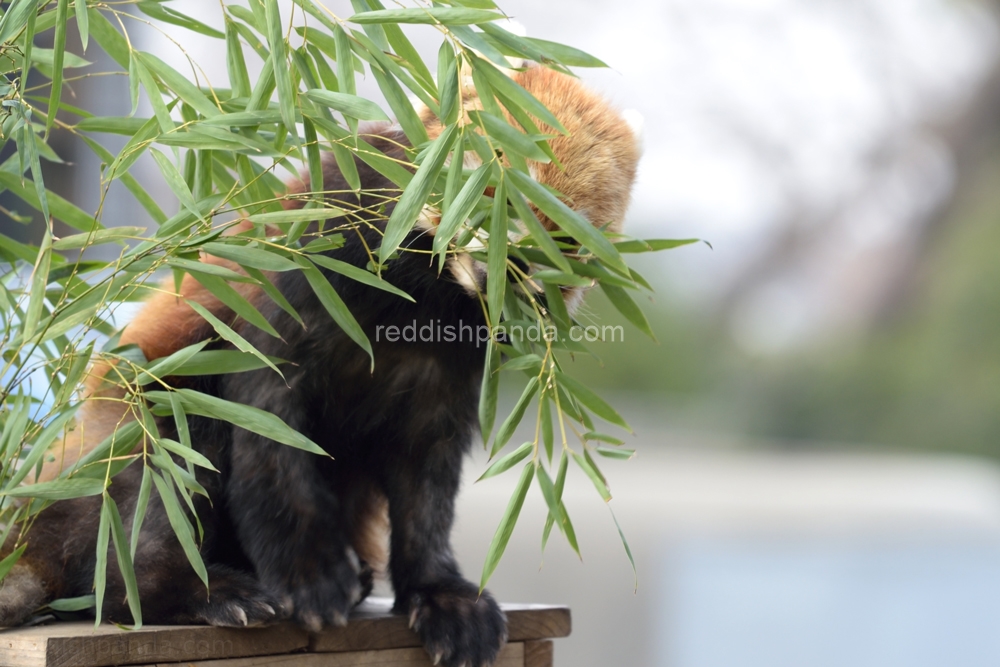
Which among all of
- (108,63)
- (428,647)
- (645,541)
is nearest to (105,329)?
(428,647)

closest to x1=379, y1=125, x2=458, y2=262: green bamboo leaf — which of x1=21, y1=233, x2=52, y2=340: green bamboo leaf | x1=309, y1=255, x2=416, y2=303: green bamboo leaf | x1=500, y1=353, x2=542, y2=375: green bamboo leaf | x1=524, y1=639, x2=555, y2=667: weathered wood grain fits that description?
x1=309, y1=255, x2=416, y2=303: green bamboo leaf

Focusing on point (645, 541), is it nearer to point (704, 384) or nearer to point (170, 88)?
point (704, 384)

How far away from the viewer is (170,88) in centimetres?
101

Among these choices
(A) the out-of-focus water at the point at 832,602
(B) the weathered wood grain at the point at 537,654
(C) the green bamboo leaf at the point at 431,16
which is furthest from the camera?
(A) the out-of-focus water at the point at 832,602

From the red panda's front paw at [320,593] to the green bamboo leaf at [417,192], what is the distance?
50 cm

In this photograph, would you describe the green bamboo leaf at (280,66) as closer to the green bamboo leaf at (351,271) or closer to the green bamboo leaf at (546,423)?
the green bamboo leaf at (351,271)

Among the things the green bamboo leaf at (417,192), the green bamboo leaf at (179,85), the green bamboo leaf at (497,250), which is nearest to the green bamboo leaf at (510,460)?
the green bamboo leaf at (497,250)

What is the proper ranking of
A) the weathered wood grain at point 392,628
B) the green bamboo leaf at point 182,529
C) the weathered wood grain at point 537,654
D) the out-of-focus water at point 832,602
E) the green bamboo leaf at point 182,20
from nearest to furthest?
1. the green bamboo leaf at point 182,529
2. the green bamboo leaf at point 182,20
3. the weathered wood grain at point 392,628
4. the weathered wood grain at point 537,654
5. the out-of-focus water at point 832,602

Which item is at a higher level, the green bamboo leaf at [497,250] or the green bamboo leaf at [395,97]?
the green bamboo leaf at [395,97]

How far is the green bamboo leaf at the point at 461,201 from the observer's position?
874 mm

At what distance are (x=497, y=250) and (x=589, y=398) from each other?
0.24 m

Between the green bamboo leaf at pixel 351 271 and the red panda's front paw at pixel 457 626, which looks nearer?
the green bamboo leaf at pixel 351 271

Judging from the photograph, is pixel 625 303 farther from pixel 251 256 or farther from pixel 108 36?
pixel 108 36

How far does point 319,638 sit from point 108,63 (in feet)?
8.68
